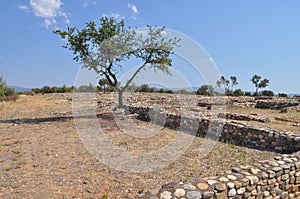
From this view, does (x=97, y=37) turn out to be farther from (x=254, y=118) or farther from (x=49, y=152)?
(x=254, y=118)

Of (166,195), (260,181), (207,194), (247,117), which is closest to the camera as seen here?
(166,195)

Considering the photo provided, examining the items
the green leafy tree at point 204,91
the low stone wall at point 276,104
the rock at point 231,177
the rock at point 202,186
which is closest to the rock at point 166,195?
the rock at point 202,186

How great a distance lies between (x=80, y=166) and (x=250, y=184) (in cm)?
378

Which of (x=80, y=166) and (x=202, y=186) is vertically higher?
(x=202, y=186)

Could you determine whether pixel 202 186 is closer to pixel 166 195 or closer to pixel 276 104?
pixel 166 195

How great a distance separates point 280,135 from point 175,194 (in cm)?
545

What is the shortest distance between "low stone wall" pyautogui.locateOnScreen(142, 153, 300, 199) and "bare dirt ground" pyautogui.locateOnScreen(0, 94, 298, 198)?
475mm

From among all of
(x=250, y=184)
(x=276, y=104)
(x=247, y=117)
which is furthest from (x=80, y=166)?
(x=276, y=104)

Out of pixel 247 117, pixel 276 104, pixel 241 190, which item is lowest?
pixel 241 190

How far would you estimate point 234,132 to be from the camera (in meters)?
8.81

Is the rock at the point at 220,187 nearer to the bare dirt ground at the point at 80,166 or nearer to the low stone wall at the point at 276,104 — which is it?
the bare dirt ground at the point at 80,166

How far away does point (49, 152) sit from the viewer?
22.3 feet

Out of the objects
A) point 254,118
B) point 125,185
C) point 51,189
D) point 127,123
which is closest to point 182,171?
point 125,185

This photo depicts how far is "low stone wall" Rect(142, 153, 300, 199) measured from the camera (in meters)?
3.61
